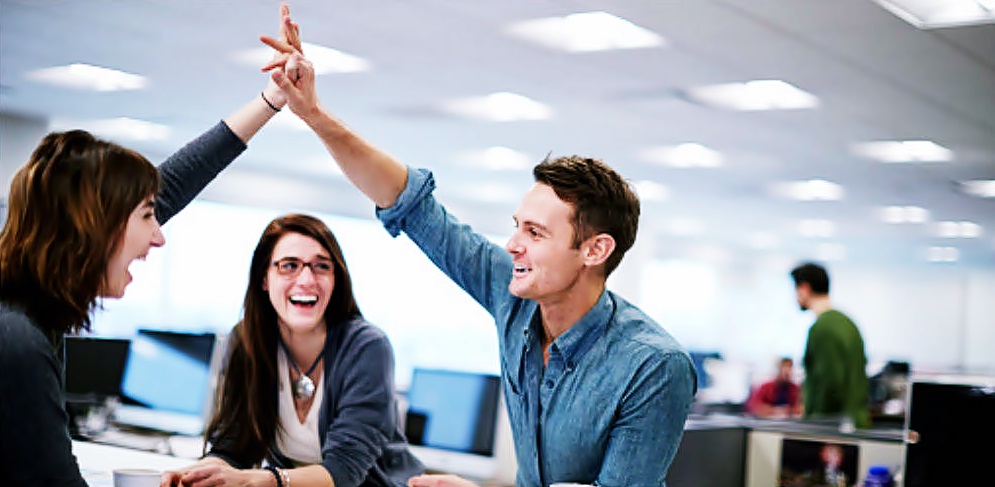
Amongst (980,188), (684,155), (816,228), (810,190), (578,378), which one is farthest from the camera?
(816,228)

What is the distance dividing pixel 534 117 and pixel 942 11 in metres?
3.40

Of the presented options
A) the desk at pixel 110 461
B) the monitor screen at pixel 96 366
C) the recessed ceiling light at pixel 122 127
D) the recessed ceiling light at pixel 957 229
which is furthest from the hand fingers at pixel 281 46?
the recessed ceiling light at pixel 957 229

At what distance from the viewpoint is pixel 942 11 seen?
4855 mm

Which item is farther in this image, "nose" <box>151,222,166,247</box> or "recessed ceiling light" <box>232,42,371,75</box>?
"recessed ceiling light" <box>232,42,371,75</box>

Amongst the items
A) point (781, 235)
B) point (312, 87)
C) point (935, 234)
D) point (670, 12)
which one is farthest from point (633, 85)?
point (781, 235)

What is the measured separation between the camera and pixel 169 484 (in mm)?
1969

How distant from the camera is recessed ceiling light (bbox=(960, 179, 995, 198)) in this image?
30.3 ft

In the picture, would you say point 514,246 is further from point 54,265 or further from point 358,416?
point 54,265

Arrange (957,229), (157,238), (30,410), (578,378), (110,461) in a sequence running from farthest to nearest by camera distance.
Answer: (957,229)
(110,461)
(578,378)
(157,238)
(30,410)

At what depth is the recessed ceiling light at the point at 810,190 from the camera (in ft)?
32.8

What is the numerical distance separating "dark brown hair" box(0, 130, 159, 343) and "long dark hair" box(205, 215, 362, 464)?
0.87 meters

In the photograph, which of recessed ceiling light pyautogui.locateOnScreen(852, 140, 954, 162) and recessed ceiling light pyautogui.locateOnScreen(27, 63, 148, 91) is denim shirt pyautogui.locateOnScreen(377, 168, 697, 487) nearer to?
recessed ceiling light pyautogui.locateOnScreen(27, 63, 148, 91)

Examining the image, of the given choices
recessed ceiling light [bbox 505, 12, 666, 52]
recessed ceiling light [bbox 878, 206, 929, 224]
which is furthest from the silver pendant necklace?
recessed ceiling light [bbox 878, 206, 929, 224]

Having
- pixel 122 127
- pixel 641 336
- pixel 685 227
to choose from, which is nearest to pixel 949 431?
pixel 641 336
